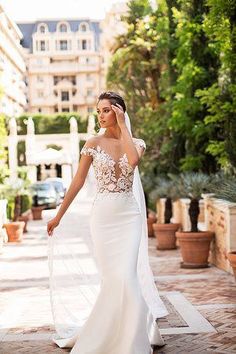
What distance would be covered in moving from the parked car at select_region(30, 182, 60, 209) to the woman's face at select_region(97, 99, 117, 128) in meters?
25.0

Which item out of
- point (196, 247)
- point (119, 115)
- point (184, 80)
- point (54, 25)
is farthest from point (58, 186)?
point (54, 25)

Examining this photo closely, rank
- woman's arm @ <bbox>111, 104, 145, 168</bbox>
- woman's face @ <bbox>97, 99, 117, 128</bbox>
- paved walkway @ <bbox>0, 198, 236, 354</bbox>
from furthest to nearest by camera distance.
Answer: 1. paved walkway @ <bbox>0, 198, 236, 354</bbox>
2. woman's face @ <bbox>97, 99, 117, 128</bbox>
3. woman's arm @ <bbox>111, 104, 145, 168</bbox>

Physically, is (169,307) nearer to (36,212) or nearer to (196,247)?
(196,247)

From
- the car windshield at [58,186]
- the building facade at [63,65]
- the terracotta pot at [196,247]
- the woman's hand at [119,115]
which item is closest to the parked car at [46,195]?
the car windshield at [58,186]

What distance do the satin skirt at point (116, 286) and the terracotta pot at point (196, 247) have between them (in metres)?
6.19

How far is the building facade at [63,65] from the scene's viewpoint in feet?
311

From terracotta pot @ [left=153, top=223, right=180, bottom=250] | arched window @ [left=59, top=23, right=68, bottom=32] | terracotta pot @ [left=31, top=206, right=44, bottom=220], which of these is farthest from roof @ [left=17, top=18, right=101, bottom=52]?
terracotta pot @ [left=153, top=223, right=180, bottom=250]

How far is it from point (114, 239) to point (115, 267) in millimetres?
244

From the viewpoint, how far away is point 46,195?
32031 millimetres

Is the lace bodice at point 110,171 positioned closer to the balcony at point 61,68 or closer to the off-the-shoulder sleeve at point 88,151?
the off-the-shoulder sleeve at point 88,151

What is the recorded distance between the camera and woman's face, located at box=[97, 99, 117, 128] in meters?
5.81

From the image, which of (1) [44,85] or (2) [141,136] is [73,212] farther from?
(1) [44,85]

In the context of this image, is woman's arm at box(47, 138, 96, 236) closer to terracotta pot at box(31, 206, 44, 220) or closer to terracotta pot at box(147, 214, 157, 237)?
terracotta pot at box(147, 214, 157, 237)

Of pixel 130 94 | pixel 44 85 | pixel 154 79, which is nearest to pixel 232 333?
pixel 154 79
